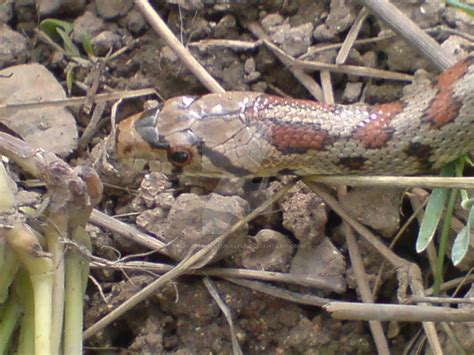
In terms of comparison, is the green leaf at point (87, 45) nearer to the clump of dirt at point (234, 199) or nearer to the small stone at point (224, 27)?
the clump of dirt at point (234, 199)

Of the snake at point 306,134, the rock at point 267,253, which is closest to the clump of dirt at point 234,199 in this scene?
the rock at point 267,253

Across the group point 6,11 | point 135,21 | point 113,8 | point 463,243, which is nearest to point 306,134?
point 463,243

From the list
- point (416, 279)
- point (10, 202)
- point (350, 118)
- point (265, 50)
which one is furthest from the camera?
point (265, 50)

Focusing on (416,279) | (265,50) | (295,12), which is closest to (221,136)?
(265,50)

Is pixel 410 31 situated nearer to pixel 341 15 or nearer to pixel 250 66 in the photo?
pixel 341 15

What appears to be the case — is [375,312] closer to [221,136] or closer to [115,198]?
[221,136]
